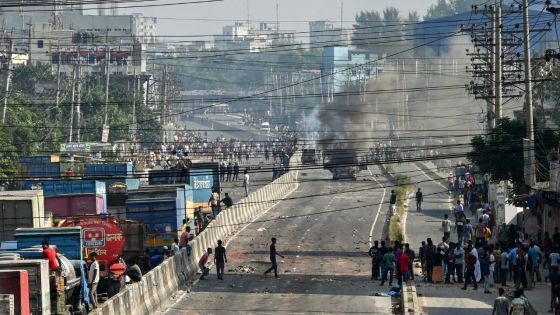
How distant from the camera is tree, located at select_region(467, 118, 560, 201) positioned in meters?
52.7

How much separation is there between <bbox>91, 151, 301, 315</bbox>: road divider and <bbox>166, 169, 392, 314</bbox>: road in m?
0.51

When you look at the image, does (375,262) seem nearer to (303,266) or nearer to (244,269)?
(303,266)

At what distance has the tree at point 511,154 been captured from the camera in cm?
5269

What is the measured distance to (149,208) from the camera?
4966 cm

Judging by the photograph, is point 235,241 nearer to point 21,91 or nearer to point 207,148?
point 207,148

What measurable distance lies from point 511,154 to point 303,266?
33.2 ft

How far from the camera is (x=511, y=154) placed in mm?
53125

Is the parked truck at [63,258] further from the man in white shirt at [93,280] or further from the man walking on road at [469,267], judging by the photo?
the man walking on road at [469,267]

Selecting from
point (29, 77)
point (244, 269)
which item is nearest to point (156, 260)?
point (244, 269)

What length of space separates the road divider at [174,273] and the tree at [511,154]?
9835 mm

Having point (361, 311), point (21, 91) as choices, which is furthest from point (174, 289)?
point (21, 91)

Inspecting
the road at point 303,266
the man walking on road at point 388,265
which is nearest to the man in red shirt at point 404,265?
the man walking on road at point 388,265

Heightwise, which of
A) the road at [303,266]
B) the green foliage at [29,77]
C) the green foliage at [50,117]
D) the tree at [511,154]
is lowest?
the road at [303,266]

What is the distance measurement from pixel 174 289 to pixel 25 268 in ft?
35.1
